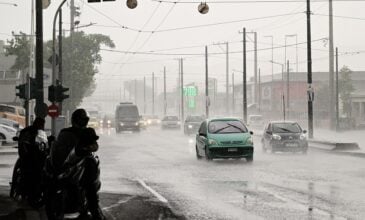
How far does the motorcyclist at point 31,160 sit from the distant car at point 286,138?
1689 cm

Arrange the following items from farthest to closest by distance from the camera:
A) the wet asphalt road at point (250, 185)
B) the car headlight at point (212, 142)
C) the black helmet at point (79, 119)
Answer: the car headlight at point (212, 142)
the wet asphalt road at point (250, 185)
the black helmet at point (79, 119)

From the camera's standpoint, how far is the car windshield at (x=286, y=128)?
28.0m

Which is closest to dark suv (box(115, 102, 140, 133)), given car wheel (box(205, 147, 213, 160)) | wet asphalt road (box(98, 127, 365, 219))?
wet asphalt road (box(98, 127, 365, 219))

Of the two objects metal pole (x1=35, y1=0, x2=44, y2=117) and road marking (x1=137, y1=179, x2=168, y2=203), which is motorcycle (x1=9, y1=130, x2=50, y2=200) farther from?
metal pole (x1=35, y1=0, x2=44, y2=117)

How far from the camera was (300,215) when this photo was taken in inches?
388

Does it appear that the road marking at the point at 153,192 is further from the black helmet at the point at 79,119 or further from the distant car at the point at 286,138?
Answer: the distant car at the point at 286,138

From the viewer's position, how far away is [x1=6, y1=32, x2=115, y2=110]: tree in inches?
2480

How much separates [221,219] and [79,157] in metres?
2.57

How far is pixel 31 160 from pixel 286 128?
18094 millimetres

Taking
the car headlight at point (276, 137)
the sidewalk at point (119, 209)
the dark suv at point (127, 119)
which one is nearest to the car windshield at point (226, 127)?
the car headlight at point (276, 137)

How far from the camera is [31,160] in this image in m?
11.7

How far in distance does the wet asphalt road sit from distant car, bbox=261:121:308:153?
343cm

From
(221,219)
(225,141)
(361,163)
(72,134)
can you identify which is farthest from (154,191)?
(361,163)

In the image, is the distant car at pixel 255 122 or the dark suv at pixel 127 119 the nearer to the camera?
the dark suv at pixel 127 119
